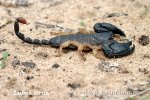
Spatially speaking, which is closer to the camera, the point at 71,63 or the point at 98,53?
the point at 71,63

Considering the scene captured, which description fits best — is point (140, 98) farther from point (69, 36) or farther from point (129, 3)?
point (129, 3)

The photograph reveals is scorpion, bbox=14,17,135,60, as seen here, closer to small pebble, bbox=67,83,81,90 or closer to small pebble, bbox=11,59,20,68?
small pebble, bbox=11,59,20,68

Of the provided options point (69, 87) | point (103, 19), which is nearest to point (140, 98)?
point (69, 87)

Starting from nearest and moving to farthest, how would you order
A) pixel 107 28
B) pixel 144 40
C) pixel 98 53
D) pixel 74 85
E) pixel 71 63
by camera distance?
1. pixel 74 85
2. pixel 71 63
3. pixel 98 53
4. pixel 144 40
5. pixel 107 28

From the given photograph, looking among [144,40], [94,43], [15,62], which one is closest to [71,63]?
[94,43]

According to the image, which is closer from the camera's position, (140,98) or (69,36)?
(140,98)

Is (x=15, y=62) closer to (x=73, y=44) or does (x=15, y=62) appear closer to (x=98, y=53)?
(x=73, y=44)

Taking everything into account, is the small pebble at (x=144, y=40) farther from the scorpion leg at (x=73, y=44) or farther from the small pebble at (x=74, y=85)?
the small pebble at (x=74, y=85)
